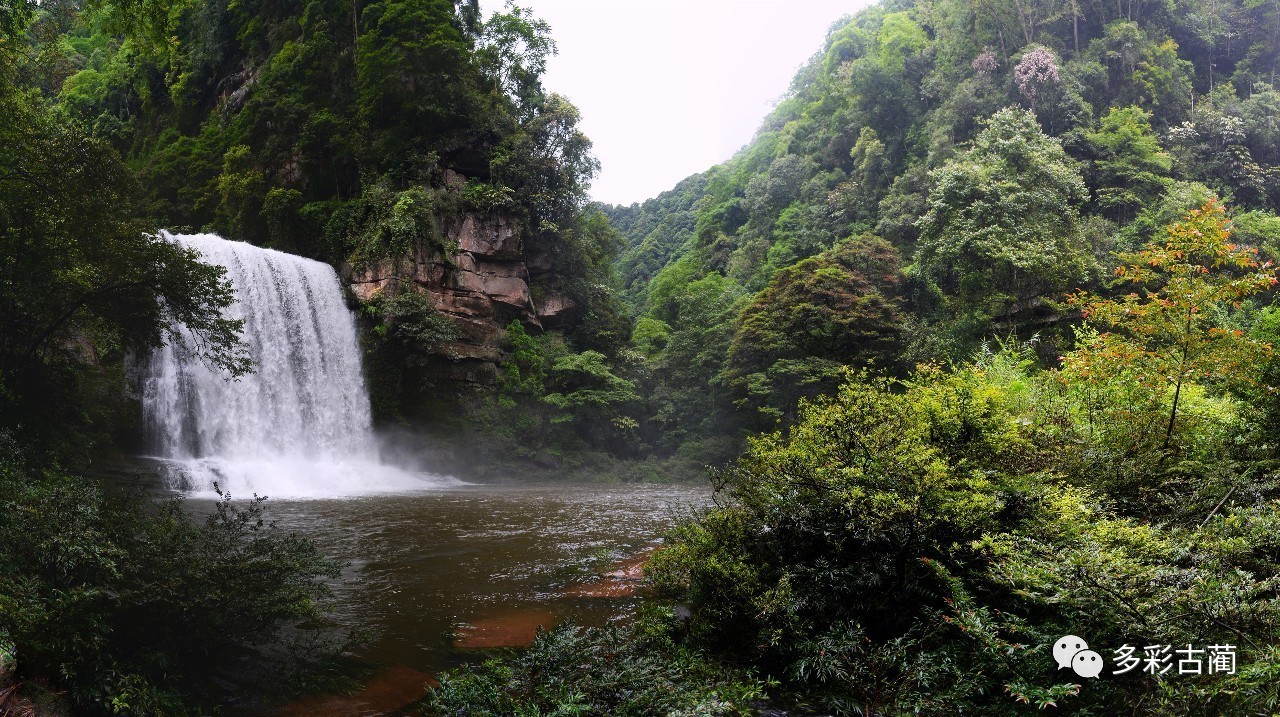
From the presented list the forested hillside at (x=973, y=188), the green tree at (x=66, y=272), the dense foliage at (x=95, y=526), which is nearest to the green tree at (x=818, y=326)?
the forested hillside at (x=973, y=188)

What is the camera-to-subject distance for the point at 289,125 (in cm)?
2419

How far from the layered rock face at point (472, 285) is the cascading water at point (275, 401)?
2307mm

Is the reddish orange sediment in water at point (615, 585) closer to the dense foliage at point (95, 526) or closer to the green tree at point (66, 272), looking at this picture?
the dense foliage at point (95, 526)

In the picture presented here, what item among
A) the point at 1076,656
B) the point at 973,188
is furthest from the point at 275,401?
the point at 973,188

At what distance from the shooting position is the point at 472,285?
23922 millimetres

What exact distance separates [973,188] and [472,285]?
18446 mm

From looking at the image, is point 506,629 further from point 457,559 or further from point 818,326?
point 818,326

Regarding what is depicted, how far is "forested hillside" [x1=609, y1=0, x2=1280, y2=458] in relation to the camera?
67.5 feet

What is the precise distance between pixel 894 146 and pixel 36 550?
35979 millimetres

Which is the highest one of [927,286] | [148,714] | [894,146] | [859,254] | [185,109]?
[185,109]

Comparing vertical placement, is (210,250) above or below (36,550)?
above

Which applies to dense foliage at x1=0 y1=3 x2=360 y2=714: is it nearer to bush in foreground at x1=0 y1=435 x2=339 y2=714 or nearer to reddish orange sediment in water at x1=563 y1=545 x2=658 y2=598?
bush in foreground at x1=0 y1=435 x2=339 y2=714

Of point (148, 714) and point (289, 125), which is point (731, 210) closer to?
point (289, 125)

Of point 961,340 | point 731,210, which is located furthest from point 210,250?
point 731,210
